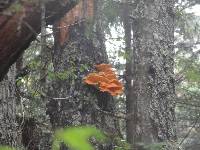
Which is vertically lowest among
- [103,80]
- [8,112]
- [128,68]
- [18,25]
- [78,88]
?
[8,112]

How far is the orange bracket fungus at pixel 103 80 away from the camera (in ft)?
19.4

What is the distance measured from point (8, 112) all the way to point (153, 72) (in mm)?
2419

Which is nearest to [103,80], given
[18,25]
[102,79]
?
[102,79]

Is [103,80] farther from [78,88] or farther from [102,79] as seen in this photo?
[78,88]

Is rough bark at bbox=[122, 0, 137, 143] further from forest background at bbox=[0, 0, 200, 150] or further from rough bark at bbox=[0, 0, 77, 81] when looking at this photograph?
rough bark at bbox=[0, 0, 77, 81]

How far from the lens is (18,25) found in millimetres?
2318

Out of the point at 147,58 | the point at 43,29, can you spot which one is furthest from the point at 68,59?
the point at 43,29

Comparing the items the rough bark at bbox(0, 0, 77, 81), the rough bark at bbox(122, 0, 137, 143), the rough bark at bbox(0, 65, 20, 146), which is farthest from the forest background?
the rough bark at bbox(0, 0, 77, 81)

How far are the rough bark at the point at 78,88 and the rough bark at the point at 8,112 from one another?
1.25 metres

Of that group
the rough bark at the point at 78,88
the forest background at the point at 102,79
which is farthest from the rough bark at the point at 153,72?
the rough bark at the point at 78,88

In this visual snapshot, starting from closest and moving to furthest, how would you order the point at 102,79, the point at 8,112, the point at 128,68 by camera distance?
1. the point at 8,112
2. the point at 102,79
3. the point at 128,68

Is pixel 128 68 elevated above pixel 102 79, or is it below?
above

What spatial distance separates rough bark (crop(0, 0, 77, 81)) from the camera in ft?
7.66

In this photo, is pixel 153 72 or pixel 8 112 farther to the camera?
pixel 153 72
